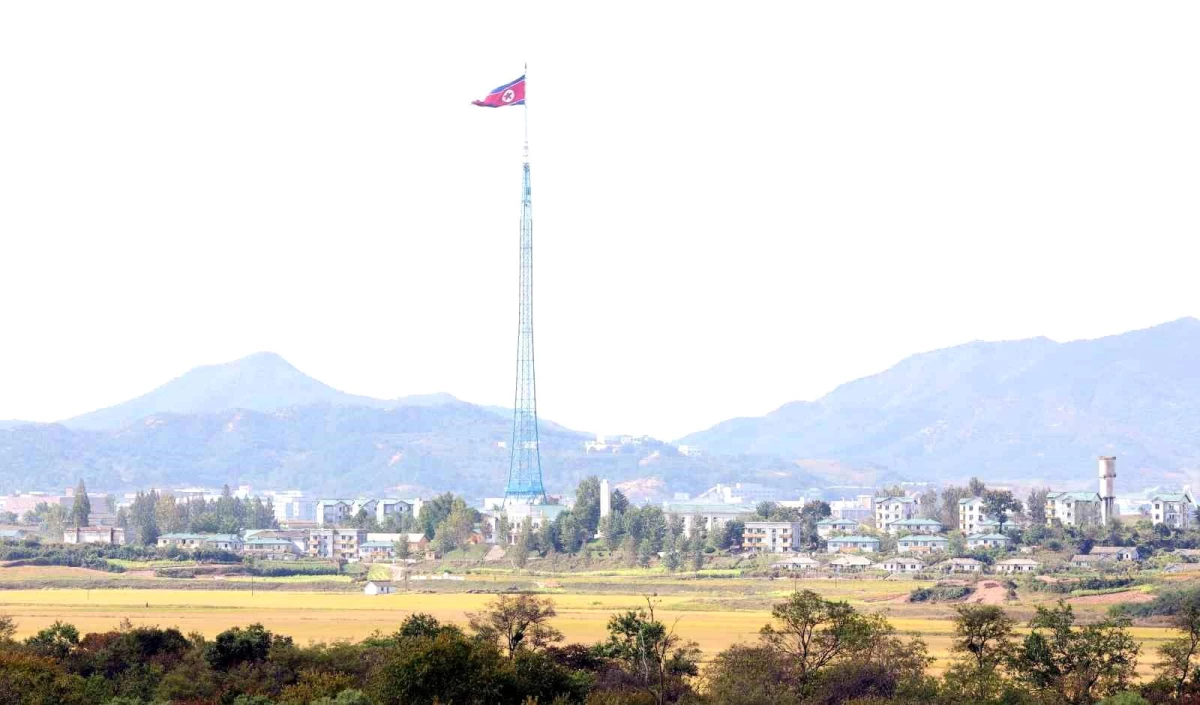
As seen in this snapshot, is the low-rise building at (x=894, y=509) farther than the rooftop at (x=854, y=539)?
Yes

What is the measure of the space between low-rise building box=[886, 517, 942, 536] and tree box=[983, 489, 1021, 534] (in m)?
3.33

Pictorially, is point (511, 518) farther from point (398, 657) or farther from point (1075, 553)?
point (398, 657)

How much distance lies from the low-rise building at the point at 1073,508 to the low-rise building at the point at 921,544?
377 inches

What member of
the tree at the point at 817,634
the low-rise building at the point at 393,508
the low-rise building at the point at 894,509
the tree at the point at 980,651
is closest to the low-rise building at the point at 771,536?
the low-rise building at the point at 894,509

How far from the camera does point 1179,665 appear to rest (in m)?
42.3

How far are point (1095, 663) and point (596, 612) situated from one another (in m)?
34.1

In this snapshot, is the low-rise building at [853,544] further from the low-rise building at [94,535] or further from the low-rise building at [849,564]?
the low-rise building at [94,535]

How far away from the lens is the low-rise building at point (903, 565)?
99375 mm

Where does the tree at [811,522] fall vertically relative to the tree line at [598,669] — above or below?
above

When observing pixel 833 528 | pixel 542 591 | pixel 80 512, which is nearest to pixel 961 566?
pixel 542 591

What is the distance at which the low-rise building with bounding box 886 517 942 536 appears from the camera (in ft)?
378

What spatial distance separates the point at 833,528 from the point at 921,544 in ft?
58.7

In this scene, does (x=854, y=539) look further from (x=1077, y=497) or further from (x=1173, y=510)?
(x=1173, y=510)

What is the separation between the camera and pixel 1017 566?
94.2 meters
